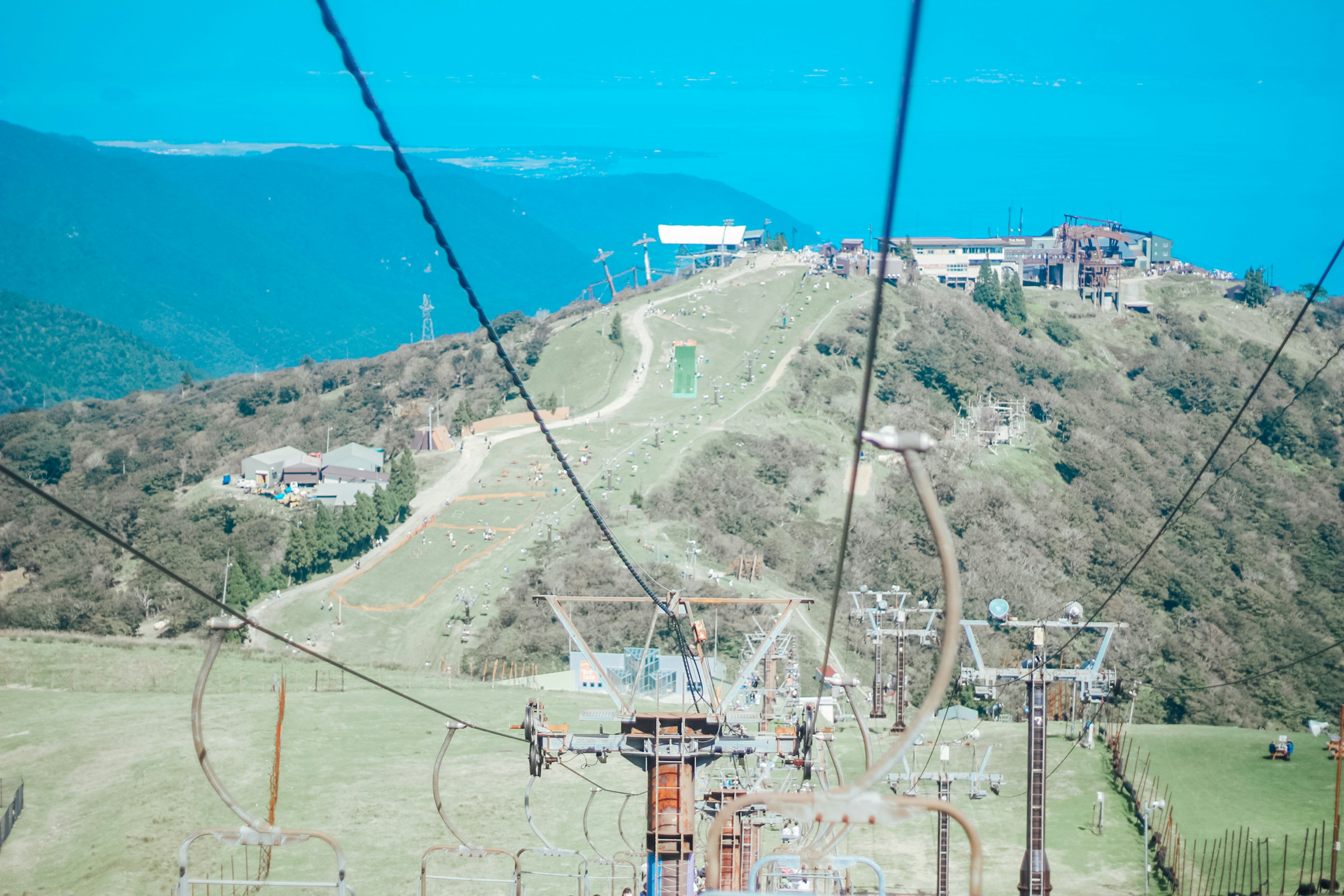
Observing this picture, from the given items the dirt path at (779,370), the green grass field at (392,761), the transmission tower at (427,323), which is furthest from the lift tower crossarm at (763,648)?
the transmission tower at (427,323)

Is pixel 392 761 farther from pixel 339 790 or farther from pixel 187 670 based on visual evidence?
pixel 187 670

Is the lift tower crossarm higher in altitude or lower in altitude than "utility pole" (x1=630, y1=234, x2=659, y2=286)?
lower

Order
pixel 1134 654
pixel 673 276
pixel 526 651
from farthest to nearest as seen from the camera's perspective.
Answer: pixel 673 276 < pixel 1134 654 < pixel 526 651

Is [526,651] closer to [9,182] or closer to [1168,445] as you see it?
[1168,445]

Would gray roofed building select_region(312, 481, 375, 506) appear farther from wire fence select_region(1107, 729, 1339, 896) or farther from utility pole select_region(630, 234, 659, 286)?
utility pole select_region(630, 234, 659, 286)

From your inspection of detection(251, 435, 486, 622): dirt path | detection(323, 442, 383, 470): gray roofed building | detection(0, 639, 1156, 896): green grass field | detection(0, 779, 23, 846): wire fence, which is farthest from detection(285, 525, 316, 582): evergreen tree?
detection(0, 779, 23, 846): wire fence

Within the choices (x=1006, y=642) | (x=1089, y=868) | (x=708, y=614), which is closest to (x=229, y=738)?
(x=1089, y=868)

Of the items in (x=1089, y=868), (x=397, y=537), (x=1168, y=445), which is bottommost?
(x=1089, y=868)
